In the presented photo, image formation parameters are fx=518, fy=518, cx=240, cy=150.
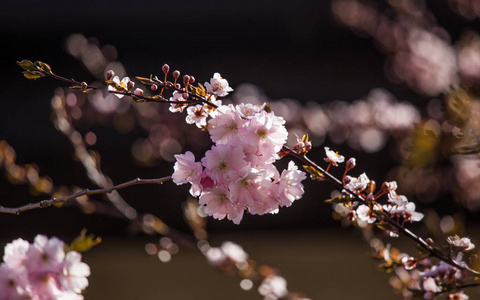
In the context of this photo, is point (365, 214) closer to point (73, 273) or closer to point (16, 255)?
point (73, 273)

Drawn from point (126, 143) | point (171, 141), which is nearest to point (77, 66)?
point (126, 143)

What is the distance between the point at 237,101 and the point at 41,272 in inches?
84.4

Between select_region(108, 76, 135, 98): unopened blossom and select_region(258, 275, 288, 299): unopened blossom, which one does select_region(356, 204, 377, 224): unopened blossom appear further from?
select_region(258, 275, 288, 299): unopened blossom

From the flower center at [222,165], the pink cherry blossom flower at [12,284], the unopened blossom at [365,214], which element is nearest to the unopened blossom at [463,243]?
the unopened blossom at [365,214]

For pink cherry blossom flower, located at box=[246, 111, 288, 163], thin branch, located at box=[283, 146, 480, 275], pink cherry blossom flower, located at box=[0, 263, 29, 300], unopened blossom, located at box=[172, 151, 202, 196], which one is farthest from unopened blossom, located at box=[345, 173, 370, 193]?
pink cherry blossom flower, located at box=[0, 263, 29, 300]

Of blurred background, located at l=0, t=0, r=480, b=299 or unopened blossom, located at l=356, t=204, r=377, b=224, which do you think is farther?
blurred background, located at l=0, t=0, r=480, b=299

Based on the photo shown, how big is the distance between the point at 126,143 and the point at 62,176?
1.48ft

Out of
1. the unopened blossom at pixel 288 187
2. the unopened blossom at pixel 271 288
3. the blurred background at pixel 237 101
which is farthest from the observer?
the blurred background at pixel 237 101

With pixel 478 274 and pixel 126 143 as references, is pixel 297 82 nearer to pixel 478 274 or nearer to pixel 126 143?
pixel 126 143

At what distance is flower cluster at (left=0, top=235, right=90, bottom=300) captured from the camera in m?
0.93

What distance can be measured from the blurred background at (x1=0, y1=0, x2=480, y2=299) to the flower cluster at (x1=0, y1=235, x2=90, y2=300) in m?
1.59

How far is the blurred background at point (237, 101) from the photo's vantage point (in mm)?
2939

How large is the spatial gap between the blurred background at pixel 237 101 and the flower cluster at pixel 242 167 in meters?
1.53

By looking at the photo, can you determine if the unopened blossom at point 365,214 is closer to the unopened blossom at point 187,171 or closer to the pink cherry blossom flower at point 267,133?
the pink cherry blossom flower at point 267,133
